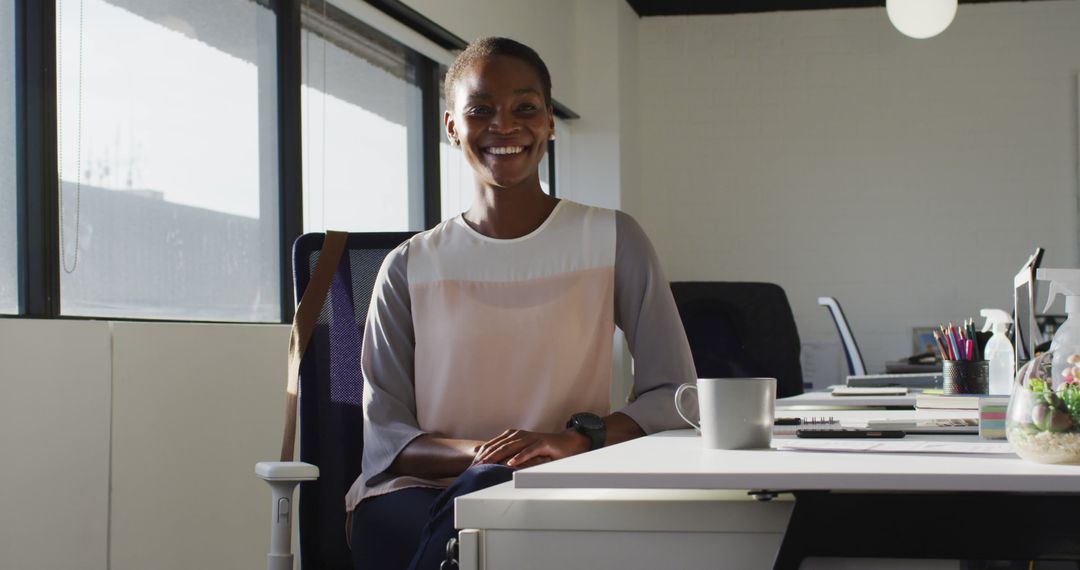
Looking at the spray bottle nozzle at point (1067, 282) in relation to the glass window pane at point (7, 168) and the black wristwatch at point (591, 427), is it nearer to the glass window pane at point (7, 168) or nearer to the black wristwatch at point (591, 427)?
the black wristwatch at point (591, 427)

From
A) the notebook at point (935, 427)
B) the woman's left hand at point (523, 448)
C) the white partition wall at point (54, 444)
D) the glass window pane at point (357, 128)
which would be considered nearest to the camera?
the notebook at point (935, 427)

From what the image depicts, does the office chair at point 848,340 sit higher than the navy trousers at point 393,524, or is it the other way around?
the office chair at point 848,340

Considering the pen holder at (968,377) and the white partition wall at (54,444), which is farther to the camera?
the pen holder at (968,377)

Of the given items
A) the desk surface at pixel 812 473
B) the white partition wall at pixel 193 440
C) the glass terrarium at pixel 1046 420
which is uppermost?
the glass terrarium at pixel 1046 420

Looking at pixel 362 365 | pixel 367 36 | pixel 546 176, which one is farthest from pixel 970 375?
pixel 546 176

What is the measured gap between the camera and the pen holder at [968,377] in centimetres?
245

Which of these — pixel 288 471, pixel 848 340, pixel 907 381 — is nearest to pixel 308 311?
pixel 288 471

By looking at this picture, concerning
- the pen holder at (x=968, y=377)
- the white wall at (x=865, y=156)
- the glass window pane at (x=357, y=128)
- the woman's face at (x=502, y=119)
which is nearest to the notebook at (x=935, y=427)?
the woman's face at (x=502, y=119)

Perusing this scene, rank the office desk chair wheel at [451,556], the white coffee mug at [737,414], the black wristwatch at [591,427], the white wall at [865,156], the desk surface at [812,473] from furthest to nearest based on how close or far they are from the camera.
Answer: the white wall at [865,156], the black wristwatch at [591,427], the white coffee mug at [737,414], the office desk chair wheel at [451,556], the desk surface at [812,473]

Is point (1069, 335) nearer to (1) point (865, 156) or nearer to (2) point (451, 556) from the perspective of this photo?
(2) point (451, 556)

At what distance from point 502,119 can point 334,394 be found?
50 centimetres

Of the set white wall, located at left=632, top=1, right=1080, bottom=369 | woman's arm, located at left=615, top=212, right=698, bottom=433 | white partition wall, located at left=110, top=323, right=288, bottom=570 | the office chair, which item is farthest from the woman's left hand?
white wall, located at left=632, top=1, right=1080, bottom=369

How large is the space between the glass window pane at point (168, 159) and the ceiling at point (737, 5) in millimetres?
3472

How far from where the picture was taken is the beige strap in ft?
6.09
